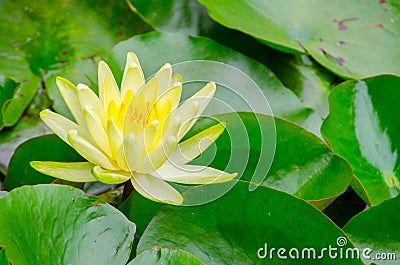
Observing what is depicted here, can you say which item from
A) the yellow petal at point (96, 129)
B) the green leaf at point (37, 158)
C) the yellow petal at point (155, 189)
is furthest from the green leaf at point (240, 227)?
the green leaf at point (37, 158)

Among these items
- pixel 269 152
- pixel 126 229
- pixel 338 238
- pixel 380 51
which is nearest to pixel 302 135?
pixel 269 152

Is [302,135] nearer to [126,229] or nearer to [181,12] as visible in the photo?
[126,229]

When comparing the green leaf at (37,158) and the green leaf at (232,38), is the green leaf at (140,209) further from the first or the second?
the green leaf at (232,38)

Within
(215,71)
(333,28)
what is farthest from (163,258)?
(333,28)

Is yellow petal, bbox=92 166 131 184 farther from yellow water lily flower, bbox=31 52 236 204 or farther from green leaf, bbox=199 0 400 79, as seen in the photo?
green leaf, bbox=199 0 400 79

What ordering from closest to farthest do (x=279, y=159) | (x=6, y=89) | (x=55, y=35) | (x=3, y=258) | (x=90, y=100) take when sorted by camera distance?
(x=3, y=258) → (x=90, y=100) → (x=279, y=159) → (x=6, y=89) → (x=55, y=35)

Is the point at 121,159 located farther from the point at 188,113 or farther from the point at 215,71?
the point at 215,71
